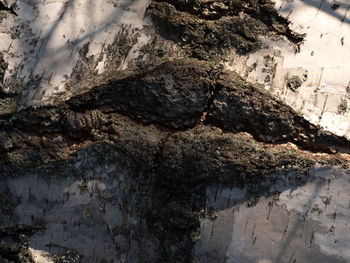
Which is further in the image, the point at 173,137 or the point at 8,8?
the point at 8,8

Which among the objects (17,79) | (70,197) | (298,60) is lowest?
(70,197)

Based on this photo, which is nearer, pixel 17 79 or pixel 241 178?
pixel 241 178

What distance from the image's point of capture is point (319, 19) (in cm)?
195

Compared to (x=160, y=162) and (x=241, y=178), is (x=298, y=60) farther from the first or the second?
(x=160, y=162)

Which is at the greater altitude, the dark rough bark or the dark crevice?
the dark crevice

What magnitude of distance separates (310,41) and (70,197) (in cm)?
138

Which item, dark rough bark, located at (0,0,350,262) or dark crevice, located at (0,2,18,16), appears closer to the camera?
dark rough bark, located at (0,0,350,262)

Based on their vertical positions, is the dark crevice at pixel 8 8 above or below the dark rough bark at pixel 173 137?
above

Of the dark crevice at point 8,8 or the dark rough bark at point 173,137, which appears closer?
the dark rough bark at point 173,137

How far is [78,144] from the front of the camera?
1.88m

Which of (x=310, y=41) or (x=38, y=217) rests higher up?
(x=310, y=41)

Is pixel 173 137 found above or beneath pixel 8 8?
beneath

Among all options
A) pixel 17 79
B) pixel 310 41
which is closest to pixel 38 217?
pixel 17 79

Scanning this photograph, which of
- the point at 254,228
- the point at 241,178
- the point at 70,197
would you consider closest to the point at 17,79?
the point at 70,197
